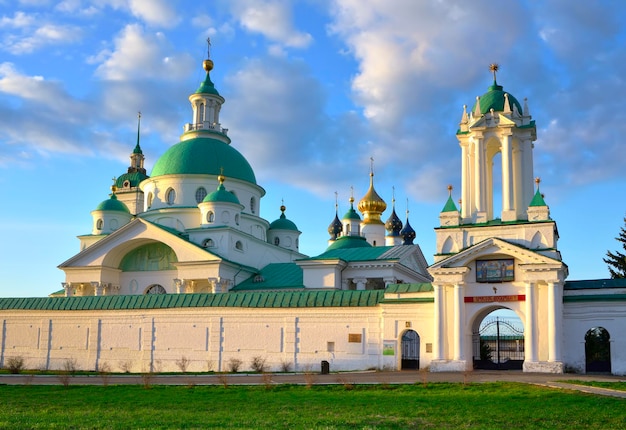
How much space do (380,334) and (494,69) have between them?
12443 millimetres

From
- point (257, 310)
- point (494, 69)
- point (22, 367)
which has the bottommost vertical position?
point (22, 367)

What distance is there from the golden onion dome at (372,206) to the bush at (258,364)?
112ft

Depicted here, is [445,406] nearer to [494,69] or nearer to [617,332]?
[617,332]

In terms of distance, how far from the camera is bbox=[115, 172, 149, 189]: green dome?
74.7 m

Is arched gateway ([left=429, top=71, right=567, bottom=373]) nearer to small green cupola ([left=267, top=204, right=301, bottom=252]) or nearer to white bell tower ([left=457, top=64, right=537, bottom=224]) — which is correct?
white bell tower ([left=457, top=64, right=537, bottom=224])

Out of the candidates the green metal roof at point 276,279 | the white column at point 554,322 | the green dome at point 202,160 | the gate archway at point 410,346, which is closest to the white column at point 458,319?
the white column at point 554,322

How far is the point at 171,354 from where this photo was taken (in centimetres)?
3297

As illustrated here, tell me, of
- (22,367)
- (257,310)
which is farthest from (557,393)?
(22,367)

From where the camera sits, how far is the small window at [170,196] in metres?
49.6

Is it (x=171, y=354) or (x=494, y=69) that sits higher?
(x=494, y=69)

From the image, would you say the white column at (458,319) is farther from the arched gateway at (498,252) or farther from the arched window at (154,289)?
the arched window at (154,289)

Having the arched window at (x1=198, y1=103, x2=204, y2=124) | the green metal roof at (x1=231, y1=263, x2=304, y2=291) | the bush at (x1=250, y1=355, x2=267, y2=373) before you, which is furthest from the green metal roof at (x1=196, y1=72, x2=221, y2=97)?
the bush at (x1=250, y1=355, x2=267, y2=373)

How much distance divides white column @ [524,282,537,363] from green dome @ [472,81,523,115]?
8.02 m

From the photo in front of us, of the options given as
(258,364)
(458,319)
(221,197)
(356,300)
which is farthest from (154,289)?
(458,319)
